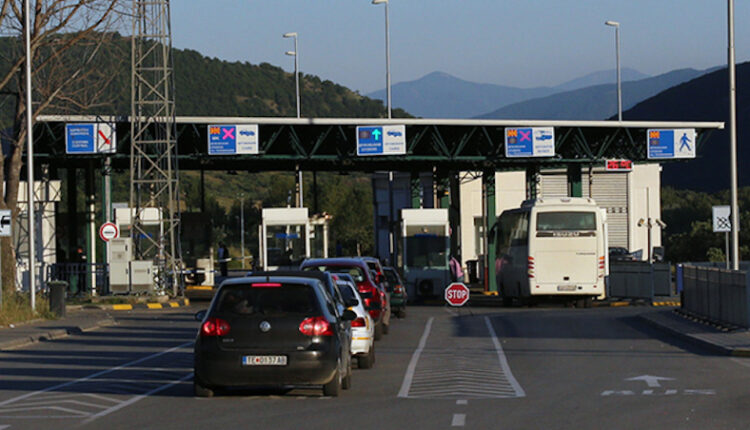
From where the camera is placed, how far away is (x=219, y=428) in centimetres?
1191

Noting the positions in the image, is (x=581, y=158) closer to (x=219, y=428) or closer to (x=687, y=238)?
(x=687, y=238)

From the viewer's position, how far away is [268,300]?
47.0 feet

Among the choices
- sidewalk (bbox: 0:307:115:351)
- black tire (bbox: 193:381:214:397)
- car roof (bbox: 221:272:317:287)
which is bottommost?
sidewalk (bbox: 0:307:115:351)

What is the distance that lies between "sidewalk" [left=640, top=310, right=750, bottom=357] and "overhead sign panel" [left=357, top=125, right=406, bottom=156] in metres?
18.6

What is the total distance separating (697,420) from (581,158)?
3992cm

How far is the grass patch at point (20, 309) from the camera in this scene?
29.7 m

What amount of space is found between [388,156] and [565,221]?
12.2 metres

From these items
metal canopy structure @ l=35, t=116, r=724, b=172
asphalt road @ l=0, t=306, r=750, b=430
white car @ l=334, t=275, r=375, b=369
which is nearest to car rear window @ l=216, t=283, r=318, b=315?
asphalt road @ l=0, t=306, r=750, b=430

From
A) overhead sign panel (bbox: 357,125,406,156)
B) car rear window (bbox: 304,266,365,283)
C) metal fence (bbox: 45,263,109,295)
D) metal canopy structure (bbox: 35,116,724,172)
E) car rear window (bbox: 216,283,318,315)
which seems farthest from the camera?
overhead sign panel (bbox: 357,125,406,156)

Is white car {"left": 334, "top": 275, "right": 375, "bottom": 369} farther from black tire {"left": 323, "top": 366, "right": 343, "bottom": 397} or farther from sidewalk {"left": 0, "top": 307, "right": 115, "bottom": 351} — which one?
sidewalk {"left": 0, "top": 307, "right": 115, "bottom": 351}

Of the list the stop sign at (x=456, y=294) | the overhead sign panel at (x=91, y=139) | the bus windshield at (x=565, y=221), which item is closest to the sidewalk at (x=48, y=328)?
the stop sign at (x=456, y=294)

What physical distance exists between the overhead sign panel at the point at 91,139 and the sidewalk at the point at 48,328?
11.1 m

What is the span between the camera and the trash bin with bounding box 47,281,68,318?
32812 millimetres

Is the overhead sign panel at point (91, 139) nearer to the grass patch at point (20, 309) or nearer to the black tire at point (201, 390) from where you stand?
the grass patch at point (20, 309)
